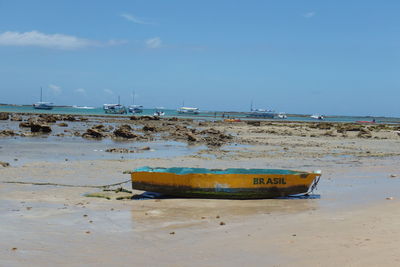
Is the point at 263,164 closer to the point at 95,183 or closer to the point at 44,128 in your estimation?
the point at 95,183

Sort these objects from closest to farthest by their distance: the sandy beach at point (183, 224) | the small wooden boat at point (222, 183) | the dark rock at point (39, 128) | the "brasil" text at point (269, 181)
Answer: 1. the sandy beach at point (183, 224)
2. the small wooden boat at point (222, 183)
3. the "brasil" text at point (269, 181)
4. the dark rock at point (39, 128)

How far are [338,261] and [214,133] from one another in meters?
29.6

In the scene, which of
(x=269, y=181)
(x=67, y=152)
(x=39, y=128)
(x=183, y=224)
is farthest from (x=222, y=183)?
(x=39, y=128)

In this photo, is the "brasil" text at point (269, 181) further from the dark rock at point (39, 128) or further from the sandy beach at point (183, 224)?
the dark rock at point (39, 128)

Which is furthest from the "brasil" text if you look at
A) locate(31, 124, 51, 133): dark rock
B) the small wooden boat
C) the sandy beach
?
locate(31, 124, 51, 133): dark rock

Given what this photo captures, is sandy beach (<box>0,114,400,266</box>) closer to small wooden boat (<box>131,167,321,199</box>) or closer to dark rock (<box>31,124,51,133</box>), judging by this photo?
small wooden boat (<box>131,167,321,199</box>)

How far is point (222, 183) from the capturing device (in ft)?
38.2

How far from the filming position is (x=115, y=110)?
12319 cm

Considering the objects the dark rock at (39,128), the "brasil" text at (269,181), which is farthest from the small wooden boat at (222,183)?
the dark rock at (39,128)

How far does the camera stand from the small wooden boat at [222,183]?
1161 cm

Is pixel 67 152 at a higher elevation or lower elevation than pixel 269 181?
lower

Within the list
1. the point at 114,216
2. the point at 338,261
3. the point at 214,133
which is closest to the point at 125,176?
the point at 114,216

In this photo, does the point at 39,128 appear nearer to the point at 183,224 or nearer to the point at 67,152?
the point at 67,152

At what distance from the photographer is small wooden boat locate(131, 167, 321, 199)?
11609mm
